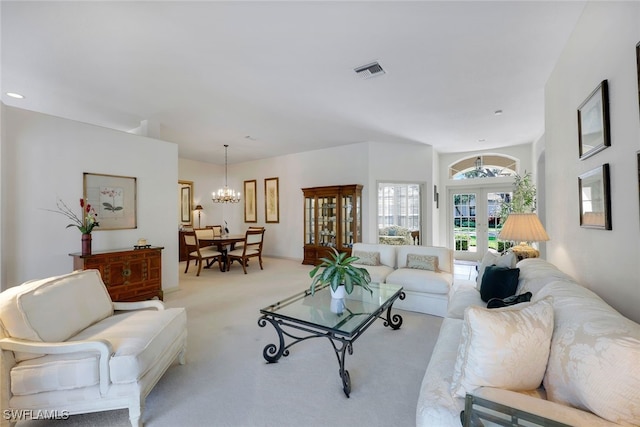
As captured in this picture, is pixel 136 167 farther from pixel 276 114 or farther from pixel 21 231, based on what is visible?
pixel 276 114

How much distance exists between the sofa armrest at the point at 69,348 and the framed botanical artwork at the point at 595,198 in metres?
3.12

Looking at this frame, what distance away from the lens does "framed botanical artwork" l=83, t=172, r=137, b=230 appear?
Answer: 11.9 ft

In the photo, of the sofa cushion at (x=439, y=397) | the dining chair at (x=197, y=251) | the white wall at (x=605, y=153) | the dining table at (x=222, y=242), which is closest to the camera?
the sofa cushion at (x=439, y=397)

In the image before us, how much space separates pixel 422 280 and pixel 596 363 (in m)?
2.40

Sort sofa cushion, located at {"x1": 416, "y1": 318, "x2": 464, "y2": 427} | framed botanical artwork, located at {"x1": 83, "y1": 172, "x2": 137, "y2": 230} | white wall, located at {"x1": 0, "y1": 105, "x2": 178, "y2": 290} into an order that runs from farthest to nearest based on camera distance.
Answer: framed botanical artwork, located at {"x1": 83, "y1": 172, "x2": 137, "y2": 230}
white wall, located at {"x1": 0, "y1": 105, "x2": 178, "y2": 290}
sofa cushion, located at {"x1": 416, "y1": 318, "x2": 464, "y2": 427}

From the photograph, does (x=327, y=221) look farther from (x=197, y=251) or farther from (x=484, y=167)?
(x=484, y=167)

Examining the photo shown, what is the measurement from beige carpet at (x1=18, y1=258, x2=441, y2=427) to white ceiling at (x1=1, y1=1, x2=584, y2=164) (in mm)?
2809

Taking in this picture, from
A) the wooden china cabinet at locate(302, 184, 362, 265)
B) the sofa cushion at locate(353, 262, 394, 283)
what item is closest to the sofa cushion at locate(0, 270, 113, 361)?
the sofa cushion at locate(353, 262, 394, 283)

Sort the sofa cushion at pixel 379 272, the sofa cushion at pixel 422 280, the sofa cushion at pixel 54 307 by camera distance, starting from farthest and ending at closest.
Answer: the sofa cushion at pixel 379 272 < the sofa cushion at pixel 422 280 < the sofa cushion at pixel 54 307

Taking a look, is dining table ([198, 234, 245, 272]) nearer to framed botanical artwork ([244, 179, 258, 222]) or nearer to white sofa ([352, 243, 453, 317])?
framed botanical artwork ([244, 179, 258, 222])

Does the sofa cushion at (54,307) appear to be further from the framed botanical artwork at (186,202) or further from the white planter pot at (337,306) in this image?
the framed botanical artwork at (186,202)

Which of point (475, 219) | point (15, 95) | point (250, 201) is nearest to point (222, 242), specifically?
point (250, 201)

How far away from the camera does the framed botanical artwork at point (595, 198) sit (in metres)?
1.64

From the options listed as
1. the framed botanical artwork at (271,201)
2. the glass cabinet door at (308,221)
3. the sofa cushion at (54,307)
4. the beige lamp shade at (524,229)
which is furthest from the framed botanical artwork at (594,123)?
the framed botanical artwork at (271,201)
